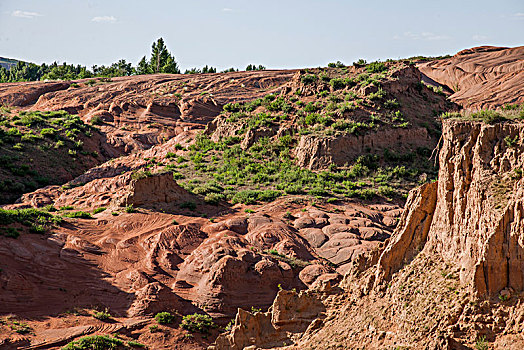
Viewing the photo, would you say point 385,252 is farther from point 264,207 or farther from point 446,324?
point 264,207

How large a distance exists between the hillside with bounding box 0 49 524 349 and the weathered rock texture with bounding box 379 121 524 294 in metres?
0.03

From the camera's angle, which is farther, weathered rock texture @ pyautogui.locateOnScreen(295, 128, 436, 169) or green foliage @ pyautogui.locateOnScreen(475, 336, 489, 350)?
weathered rock texture @ pyautogui.locateOnScreen(295, 128, 436, 169)

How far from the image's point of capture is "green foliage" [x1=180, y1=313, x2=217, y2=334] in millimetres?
24344

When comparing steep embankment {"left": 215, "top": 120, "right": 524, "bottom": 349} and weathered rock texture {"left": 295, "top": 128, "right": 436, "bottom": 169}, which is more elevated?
weathered rock texture {"left": 295, "top": 128, "right": 436, "bottom": 169}

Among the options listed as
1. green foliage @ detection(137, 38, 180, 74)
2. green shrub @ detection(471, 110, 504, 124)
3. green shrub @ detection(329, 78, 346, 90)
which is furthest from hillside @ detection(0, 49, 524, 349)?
green foliage @ detection(137, 38, 180, 74)

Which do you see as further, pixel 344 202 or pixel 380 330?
pixel 344 202

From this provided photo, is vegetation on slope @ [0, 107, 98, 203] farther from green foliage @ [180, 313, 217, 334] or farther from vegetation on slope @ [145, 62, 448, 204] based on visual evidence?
green foliage @ [180, 313, 217, 334]

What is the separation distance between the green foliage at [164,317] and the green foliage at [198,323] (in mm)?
470

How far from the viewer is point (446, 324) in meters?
12.5

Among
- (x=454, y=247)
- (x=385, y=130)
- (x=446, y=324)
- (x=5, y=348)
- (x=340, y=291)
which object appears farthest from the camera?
(x=385, y=130)

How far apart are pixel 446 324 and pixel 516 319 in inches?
55.4

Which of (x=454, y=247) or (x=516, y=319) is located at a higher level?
(x=454, y=247)

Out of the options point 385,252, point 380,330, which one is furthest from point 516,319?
point 385,252

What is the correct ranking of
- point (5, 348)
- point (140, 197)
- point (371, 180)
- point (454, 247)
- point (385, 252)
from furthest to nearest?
1. point (371, 180)
2. point (140, 197)
3. point (5, 348)
4. point (385, 252)
5. point (454, 247)
